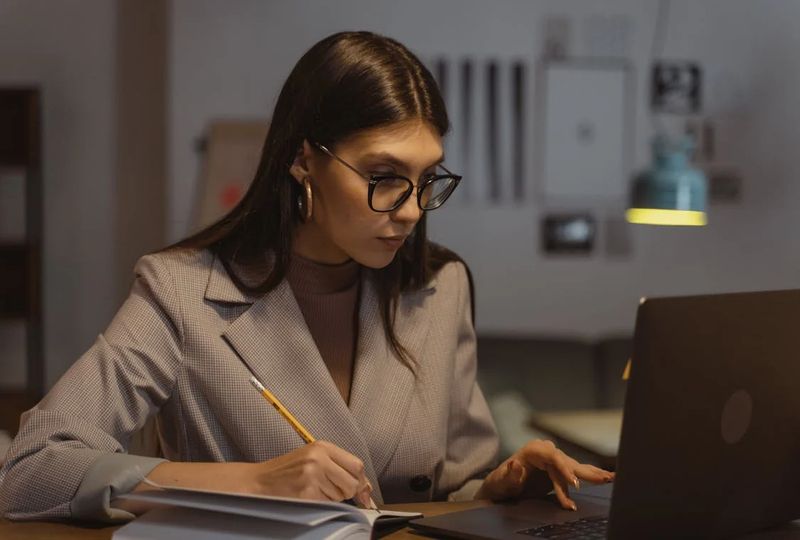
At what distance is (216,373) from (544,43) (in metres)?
3.15

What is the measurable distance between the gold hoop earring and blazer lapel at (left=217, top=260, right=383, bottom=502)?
0.15 metres

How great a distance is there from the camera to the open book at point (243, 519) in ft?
4.15

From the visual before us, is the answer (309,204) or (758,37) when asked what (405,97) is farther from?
(758,37)

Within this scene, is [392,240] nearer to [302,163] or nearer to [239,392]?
[302,163]

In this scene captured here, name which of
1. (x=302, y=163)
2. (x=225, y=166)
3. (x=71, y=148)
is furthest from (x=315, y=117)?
(x=71, y=148)

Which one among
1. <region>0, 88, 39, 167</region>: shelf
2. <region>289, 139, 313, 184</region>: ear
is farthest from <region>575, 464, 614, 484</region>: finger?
<region>0, 88, 39, 167</region>: shelf

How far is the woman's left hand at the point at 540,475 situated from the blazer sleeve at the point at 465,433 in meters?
0.23

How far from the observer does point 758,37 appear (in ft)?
15.7

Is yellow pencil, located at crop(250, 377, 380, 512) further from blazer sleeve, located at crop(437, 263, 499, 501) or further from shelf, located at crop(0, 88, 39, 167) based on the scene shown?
shelf, located at crop(0, 88, 39, 167)

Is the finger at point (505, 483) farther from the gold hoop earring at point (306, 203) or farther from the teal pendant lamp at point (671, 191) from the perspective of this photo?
the teal pendant lamp at point (671, 191)

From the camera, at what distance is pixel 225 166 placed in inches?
165

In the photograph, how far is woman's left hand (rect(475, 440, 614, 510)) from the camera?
65.0 inches

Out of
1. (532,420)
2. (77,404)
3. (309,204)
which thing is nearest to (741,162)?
(532,420)

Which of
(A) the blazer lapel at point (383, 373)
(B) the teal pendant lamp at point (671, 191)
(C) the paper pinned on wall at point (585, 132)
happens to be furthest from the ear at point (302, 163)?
(C) the paper pinned on wall at point (585, 132)
